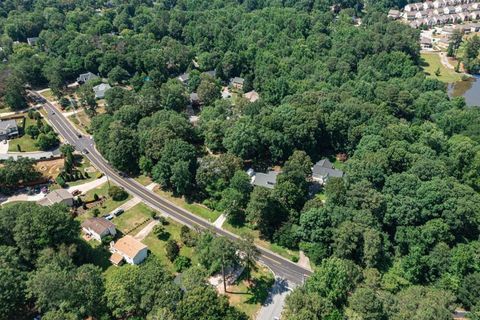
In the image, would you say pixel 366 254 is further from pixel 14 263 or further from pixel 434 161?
pixel 14 263

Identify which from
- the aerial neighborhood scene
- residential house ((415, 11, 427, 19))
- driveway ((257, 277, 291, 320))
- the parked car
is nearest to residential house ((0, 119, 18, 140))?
the aerial neighborhood scene

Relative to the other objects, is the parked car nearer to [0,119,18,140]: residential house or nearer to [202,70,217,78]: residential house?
[0,119,18,140]: residential house

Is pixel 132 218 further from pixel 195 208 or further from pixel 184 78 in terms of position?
pixel 184 78

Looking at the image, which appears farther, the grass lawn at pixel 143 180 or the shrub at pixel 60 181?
the grass lawn at pixel 143 180

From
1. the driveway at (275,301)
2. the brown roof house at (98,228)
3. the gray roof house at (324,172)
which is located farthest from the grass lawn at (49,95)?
the driveway at (275,301)

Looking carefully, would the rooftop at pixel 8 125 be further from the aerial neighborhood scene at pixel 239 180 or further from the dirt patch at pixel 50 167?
the dirt patch at pixel 50 167
